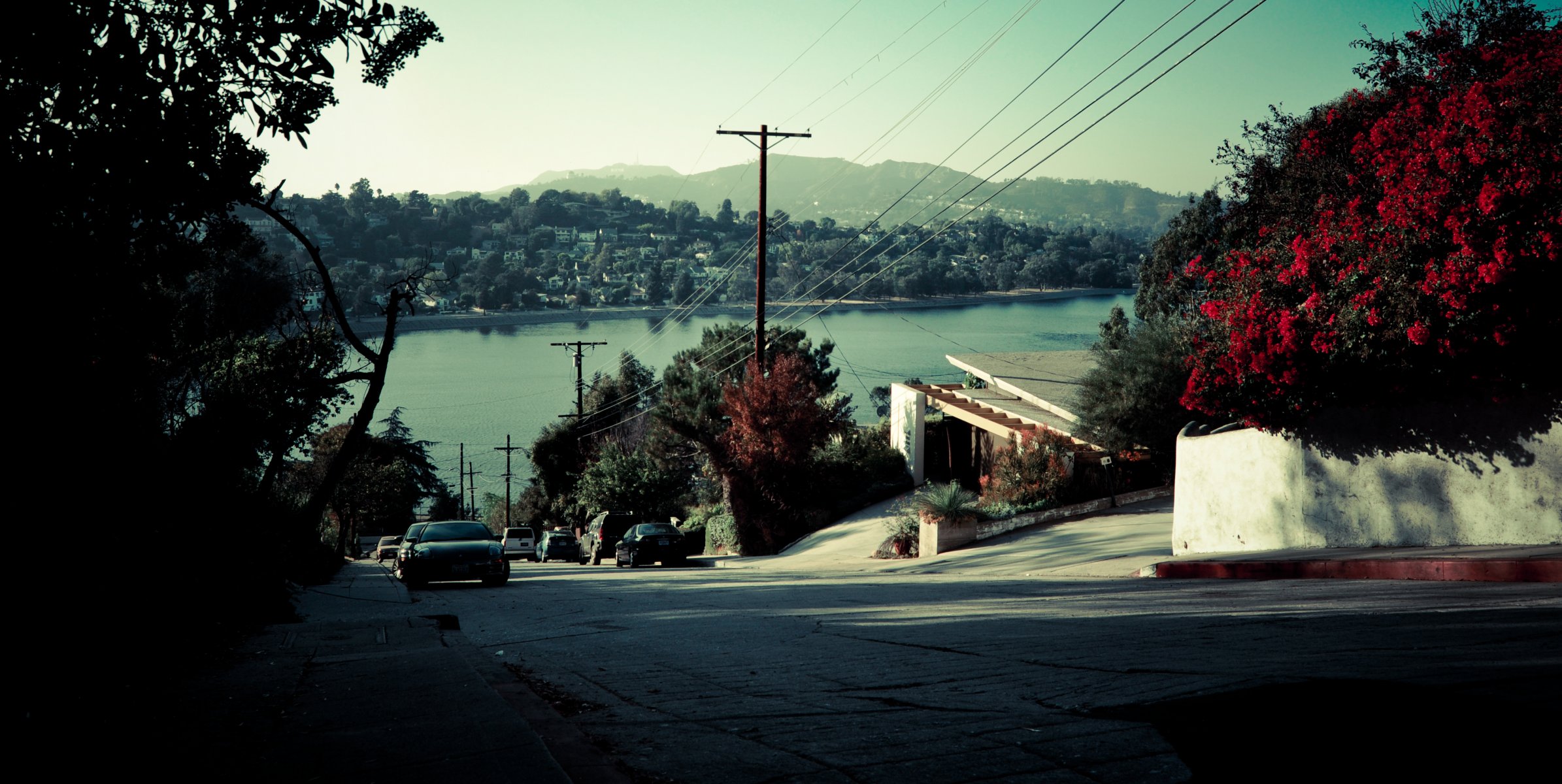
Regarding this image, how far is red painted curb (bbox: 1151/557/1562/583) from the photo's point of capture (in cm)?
1160

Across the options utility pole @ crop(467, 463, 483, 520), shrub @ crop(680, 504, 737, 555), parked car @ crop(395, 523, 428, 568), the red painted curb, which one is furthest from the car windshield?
utility pole @ crop(467, 463, 483, 520)

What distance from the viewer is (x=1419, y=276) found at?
1373cm

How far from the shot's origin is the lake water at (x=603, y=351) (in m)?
45.9

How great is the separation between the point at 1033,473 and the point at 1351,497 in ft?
37.0

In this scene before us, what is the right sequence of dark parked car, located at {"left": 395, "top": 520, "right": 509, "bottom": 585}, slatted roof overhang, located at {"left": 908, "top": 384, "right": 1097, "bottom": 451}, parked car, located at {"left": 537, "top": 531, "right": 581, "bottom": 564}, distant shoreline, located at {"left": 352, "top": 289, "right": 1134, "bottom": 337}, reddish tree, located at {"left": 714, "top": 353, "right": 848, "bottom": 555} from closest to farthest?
dark parked car, located at {"left": 395, "top": 520, "right": 509, "bottom": 585} → slatted roof overhang, located at {"left": 908, "top": 384, "right": 1097, "bottom": 451} → reddish tree, located at {"left": 714, "top": 353, "right": 848, "bottom": 555} → distant shoreline, located at {"left": 352, "top": 289, "right": 1134, "bottom": 337} → parked car, located at {"left": 537, "top": 531, "right": 581, "bottom": 564}

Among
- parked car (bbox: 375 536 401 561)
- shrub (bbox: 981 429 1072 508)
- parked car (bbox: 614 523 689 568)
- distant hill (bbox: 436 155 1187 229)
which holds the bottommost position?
parked car (bbox: 375 536 401 561)

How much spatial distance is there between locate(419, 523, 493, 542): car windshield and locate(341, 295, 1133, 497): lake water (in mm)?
23416

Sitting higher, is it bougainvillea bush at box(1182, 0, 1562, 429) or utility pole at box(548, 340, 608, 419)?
utility pole at box(548, 340, 608, 419)

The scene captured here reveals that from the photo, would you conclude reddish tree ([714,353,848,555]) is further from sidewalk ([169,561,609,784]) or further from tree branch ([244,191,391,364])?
tree branch ([244,191,391,364])

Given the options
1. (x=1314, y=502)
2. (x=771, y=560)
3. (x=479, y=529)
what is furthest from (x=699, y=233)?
(x=1314, y=502)

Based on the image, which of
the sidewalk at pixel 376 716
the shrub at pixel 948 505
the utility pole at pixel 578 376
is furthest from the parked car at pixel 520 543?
the sidewalk at pixel 376 716

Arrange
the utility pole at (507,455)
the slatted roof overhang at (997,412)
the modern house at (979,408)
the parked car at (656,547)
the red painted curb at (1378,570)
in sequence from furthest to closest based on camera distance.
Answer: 1. the utility pole at (507,455)
2. the modern house at (979,408)
3. the parked car at (656,547)
4. the slatted roof overhang at (997,412)
5. the red painted curb at (1378,570)

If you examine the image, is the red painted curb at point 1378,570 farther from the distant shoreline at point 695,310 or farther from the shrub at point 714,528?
the shrub at point 714,528

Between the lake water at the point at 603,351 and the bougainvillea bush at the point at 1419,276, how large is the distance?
2359 cm
